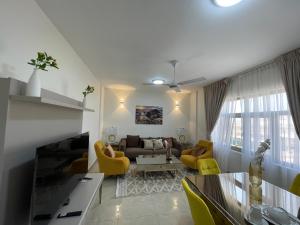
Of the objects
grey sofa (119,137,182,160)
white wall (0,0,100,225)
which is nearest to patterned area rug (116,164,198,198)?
grey sofa (119,137,182,160)

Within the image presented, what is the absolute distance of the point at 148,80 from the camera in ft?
14.5

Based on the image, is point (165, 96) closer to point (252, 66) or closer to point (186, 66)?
point (186, 66)

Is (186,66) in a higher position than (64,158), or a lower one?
higher

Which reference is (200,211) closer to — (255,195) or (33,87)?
(255,195)

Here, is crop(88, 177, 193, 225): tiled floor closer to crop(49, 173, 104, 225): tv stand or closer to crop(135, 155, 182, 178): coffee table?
crop(49, 173, 104, 225): tv stand

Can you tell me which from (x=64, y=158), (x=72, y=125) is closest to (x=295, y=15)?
(x=64, y=158)

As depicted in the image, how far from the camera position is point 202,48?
2.45 m

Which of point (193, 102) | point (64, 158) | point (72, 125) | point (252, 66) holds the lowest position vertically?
point (64, 158)

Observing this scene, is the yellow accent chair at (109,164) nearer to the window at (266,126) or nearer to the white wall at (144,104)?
the white wall at (144,104)

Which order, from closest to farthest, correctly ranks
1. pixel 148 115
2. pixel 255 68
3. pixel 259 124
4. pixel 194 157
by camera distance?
pixel 259 124 → pixel 255 68 → pixel 194 157 → pixel 148 115

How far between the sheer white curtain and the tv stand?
10.4 feet

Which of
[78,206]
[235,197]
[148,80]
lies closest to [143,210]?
[78,206]

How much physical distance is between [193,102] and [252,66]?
297 cm

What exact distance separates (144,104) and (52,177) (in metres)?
4.77
